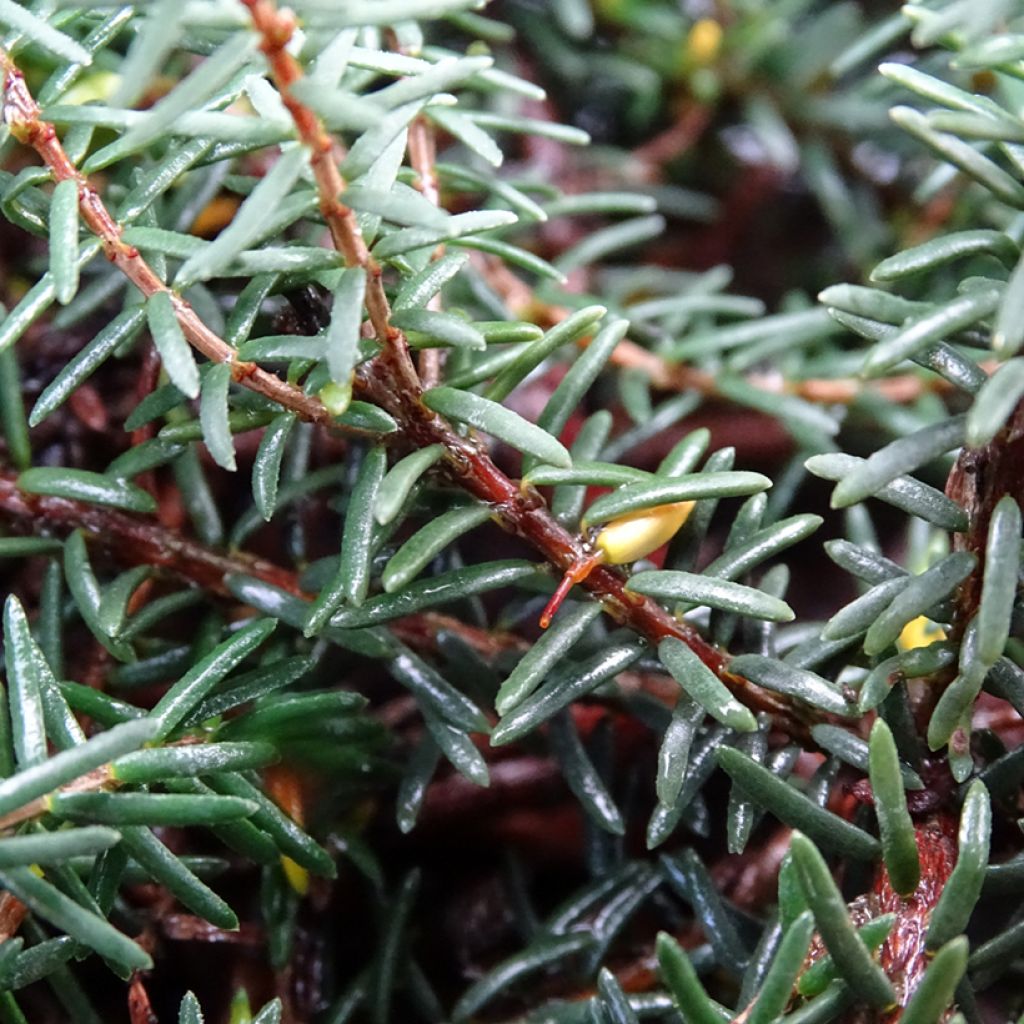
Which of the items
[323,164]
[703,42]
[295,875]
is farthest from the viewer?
[703,42]

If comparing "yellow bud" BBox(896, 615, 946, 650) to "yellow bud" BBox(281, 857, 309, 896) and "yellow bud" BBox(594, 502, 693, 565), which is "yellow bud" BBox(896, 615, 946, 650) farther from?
"yellow bud" BBox(281, 857, 309, 896)

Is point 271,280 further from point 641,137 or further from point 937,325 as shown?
point 641,137

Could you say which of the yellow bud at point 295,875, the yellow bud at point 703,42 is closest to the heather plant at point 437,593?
the yellow bud at point 295,875

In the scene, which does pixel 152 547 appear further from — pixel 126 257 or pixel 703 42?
pixel 703 42

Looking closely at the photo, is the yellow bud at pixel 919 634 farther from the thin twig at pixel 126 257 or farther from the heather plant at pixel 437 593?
the thin twig at pixel 126 257

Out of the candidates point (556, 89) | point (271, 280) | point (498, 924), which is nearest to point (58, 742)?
point (271, 280)

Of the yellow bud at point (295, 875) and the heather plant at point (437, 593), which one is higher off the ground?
the heather plant at point (437, 593)

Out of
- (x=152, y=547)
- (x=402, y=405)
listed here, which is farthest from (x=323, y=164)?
(x=152, y=547)
